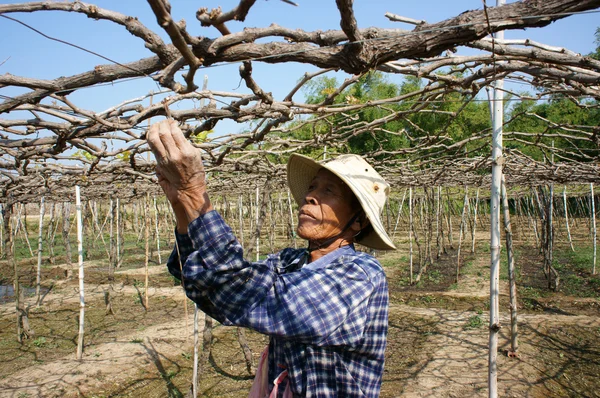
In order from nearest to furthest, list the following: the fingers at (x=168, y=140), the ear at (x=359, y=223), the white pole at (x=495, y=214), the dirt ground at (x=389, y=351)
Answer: the fingers at (x=168, y=140) → the ear at (x=359, y=223) → the white pole at (x=495, y=214) → the dirt ground at (x=389, y=351)

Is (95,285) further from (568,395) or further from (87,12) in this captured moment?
(87,12)

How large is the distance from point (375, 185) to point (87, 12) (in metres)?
1.16

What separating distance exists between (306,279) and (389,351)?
5549 mm

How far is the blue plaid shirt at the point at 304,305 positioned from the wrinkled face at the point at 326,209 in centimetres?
10

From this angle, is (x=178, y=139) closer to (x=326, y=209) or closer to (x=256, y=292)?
(x=256, y=292)


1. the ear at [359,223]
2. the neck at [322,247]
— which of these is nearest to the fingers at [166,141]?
the neck at [322,247]

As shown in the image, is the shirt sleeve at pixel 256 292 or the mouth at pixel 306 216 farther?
the mouth at pixel 306 216

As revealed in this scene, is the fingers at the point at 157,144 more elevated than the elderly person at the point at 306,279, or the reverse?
the fingers at the point at 157,144

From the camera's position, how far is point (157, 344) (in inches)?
256

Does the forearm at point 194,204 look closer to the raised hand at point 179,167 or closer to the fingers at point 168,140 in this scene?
the raised hand at point 179,167

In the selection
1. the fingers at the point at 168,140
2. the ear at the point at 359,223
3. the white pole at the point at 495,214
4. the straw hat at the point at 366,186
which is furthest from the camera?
the white pole at the point at 495,214

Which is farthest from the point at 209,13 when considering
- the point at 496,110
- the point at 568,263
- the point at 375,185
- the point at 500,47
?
the point at 568,263

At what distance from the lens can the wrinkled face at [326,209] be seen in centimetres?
159

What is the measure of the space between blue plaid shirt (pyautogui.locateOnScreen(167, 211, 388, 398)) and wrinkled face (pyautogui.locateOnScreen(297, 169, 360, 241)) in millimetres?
103
